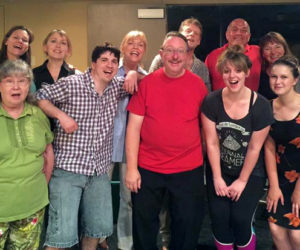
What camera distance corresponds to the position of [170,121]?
6.60ft

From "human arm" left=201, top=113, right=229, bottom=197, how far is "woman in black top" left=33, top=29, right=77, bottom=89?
1.09 meters

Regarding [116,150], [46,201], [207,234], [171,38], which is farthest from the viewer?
[207,234]

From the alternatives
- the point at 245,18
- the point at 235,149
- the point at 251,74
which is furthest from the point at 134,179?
the point at 245,18

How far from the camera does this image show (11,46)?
2.48 metres

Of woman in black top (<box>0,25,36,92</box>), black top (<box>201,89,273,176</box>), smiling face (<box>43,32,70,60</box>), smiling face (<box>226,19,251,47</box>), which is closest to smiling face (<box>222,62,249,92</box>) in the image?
black top (<box>201,89,273,176</box>)

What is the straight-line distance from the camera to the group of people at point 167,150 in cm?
193

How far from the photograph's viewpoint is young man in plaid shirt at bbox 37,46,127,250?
1953 mm

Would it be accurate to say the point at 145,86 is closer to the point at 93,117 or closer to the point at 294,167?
the point at 93,117

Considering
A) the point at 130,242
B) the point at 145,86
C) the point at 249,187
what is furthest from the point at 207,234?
the point at 145,86

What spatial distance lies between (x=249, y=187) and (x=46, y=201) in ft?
3.71

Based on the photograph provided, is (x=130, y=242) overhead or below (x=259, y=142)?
below

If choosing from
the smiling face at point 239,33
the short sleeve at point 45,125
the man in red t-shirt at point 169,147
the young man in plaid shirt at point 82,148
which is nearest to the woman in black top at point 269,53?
the smiling face at point 239,33

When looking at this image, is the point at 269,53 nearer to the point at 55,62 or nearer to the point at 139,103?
the point at 139,103

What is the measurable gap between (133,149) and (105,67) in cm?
50
